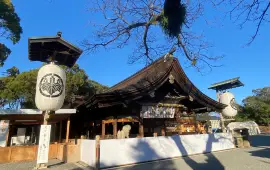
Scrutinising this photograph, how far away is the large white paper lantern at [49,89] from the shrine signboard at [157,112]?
4.38 meters

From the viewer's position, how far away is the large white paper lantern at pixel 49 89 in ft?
28.6

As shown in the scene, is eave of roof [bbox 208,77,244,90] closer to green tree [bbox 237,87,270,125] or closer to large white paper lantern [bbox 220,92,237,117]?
large white paper lantern [bbox 220,92,237,117]

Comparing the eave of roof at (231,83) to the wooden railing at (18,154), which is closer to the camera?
the wooden railing at (18,154)

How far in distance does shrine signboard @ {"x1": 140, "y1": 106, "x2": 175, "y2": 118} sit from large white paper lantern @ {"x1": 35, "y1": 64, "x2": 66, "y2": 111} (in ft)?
14.4

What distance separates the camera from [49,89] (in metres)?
8.73

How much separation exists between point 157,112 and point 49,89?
5856 millimetres

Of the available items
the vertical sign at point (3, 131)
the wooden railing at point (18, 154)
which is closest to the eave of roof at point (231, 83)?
the wooden railing at point (18, 154)

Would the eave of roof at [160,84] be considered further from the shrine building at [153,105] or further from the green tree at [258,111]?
the green tree at [258,111]

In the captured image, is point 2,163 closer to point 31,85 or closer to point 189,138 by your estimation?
point 189,138

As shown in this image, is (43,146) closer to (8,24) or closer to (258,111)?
(8,24)

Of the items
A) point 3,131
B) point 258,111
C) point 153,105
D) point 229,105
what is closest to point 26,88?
point 3,131

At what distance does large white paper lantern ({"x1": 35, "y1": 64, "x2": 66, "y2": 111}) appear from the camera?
870cm

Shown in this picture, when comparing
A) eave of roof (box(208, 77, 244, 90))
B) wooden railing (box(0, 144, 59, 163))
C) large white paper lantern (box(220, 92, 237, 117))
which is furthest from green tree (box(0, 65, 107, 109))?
large white paper lantern (box(220, 92, 237, 117))

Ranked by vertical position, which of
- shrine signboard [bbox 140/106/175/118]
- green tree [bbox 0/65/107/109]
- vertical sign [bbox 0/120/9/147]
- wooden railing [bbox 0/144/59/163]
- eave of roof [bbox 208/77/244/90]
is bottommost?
wooden railing [bbox 0/144/59/163]
